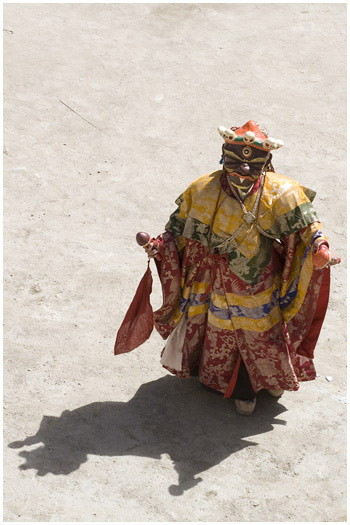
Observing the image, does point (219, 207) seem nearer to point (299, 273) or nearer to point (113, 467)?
point (299, 273)

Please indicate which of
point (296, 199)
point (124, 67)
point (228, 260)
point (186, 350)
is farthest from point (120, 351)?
point (124, 67)

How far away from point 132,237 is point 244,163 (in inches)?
112

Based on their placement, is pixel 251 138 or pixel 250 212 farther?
pixel 250 212

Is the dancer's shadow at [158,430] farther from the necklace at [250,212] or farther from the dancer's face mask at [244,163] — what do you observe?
the dancer's face mask at [244,163]

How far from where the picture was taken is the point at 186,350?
23.0 ft

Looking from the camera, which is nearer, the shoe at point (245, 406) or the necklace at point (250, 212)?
the necklace at point (250, 212)

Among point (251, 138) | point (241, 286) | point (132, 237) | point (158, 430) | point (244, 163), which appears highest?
point (251, 138)

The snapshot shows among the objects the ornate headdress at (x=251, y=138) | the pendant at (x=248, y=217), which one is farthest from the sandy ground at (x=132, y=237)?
the ornate headdress at (x=251, y=138)

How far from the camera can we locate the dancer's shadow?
6.74 metres

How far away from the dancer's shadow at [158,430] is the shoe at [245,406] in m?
0.05

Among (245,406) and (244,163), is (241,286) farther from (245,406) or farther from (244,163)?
(245,406)

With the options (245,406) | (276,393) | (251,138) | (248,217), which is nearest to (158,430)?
(245,406)

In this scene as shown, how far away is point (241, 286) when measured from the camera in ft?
21.7

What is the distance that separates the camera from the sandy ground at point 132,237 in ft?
21.6
